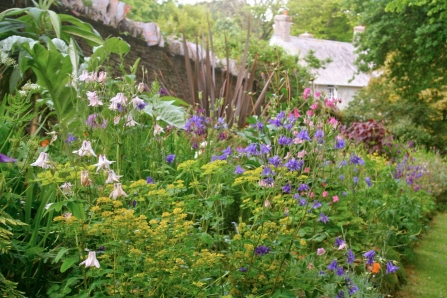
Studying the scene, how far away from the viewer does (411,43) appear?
14758 mm

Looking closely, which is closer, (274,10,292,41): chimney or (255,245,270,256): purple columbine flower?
(255,245,270,256): purple columbine flower

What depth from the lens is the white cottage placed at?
29000mm

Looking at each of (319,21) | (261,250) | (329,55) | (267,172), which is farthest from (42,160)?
(319,21)

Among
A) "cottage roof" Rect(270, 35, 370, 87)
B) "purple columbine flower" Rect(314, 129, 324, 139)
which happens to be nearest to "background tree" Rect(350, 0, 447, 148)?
"purple columbine flower" Rect(314, 129, 324, 139)

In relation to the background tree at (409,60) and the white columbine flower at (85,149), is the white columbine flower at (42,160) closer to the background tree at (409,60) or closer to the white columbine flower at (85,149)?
the white columbine flower at (85,149)

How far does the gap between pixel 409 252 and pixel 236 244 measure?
9.01ft

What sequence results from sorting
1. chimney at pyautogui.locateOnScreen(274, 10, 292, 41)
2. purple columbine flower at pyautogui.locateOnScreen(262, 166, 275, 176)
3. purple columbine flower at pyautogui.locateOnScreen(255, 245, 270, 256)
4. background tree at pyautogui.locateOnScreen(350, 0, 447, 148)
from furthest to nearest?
chimney at pyautogui.locateOnScreen(274, 10, 292, 41) → background tree at pyautogui.locateOnScreen(350, 0, 447, 148) → purple columbine flower at pyautogui.locateOnScreen(262, 166, 275, 176) → purple columbine flower at pyautogui.locateOnScreen(255, 245, 270, 256)

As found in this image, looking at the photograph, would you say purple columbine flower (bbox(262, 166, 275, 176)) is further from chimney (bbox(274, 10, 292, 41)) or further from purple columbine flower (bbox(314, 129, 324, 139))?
chimney (bbox(274, 10, 292, 41))

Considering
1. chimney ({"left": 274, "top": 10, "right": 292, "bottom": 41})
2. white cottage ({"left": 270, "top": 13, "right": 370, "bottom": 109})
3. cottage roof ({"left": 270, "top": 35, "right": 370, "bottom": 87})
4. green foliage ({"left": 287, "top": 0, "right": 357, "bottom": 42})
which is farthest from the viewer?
green foliage ({"left": 287, "top": 0, "right": 357, "bottom": 42})

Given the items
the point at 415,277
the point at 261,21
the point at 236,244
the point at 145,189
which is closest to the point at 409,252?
the point at 415,277

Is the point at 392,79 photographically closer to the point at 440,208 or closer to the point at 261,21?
the point at 440,208

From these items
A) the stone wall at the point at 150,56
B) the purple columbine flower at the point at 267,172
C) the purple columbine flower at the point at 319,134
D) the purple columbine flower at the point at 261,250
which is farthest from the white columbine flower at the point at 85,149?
the stone wall at the point at 150,56

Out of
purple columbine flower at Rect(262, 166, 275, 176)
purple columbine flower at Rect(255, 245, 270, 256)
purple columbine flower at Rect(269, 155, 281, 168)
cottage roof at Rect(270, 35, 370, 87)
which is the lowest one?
cottage roof at Rect(270, 35, 370, 87)

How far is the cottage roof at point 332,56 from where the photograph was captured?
2911cm
